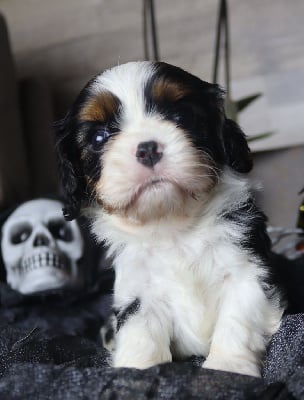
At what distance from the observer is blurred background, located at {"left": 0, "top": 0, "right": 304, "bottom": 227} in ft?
9.40

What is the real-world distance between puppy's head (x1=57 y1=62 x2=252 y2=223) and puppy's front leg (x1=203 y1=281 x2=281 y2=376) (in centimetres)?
24

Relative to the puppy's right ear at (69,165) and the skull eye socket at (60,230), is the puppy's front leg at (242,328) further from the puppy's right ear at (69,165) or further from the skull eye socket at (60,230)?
the skull eye socket at (60,230)

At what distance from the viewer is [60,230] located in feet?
7.09

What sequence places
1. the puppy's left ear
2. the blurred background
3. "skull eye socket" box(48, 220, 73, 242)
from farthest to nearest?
1. the blurred background
2. "skull eye socket" box(48, 220, 73, 242)
3. the puppy's left ear

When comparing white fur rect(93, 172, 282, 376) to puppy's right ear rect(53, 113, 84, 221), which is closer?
white fur rect(93, 172, 282, 376)

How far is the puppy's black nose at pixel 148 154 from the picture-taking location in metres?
1.24

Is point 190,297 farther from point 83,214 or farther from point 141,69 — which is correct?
point 141,69

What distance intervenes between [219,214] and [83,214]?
377 mm

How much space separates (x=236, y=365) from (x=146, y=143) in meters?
0.51

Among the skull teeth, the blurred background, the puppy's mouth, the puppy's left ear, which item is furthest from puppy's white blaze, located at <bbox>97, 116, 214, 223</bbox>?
the blurred background

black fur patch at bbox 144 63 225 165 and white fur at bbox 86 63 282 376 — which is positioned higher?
black fur patch at bbox 144 63 225 165

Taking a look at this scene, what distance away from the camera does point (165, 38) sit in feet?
10.4

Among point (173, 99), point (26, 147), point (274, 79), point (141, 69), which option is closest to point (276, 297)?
point (173, 99)

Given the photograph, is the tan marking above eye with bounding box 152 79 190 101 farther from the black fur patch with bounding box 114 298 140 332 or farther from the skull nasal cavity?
the skull nasal cavity
